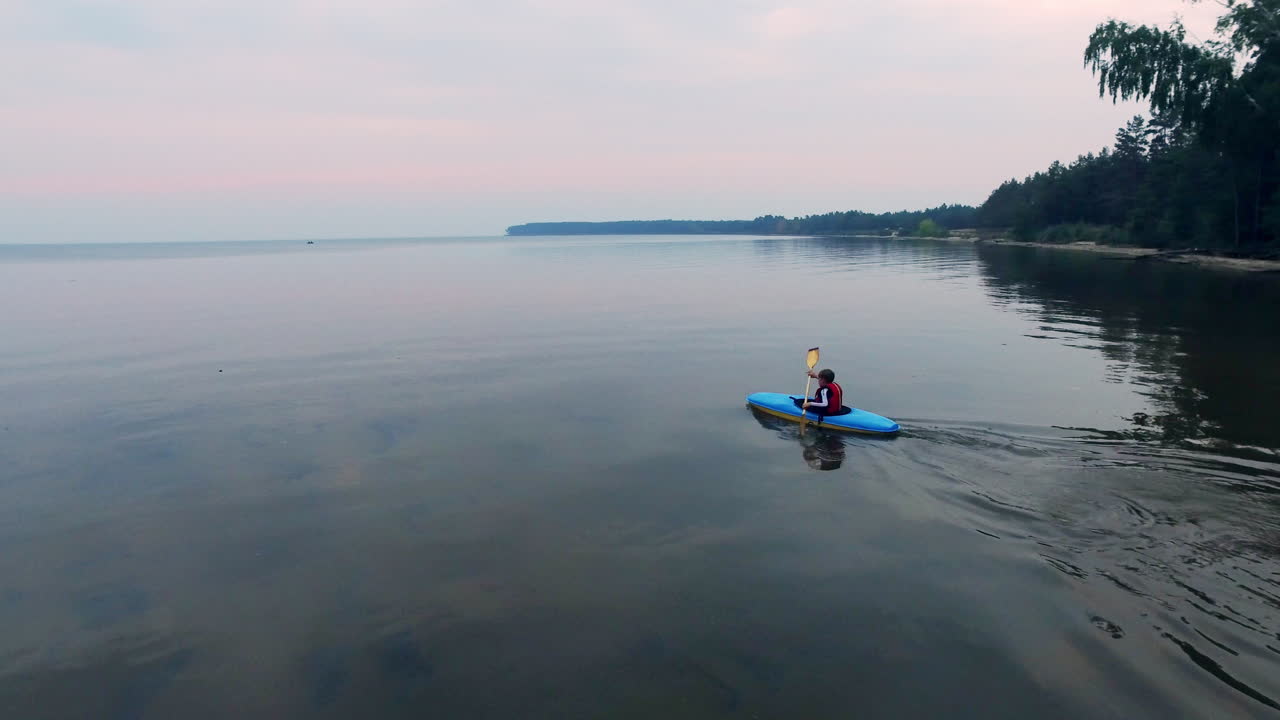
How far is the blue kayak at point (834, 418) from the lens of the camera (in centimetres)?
1523

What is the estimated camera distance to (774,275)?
63500 mm

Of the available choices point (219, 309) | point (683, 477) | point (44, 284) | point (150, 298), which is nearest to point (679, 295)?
point (219, 309)

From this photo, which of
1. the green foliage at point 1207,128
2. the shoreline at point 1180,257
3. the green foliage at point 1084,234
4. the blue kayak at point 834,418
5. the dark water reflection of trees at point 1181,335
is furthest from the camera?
the green foliage at point 1084,234

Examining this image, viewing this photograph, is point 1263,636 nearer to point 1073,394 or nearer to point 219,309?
point 1073,394

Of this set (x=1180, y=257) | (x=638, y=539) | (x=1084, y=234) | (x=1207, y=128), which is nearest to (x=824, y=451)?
(x=638, y=539)

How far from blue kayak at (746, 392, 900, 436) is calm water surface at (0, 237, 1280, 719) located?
1.29 ft

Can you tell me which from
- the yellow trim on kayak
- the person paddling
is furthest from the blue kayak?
the person paddling

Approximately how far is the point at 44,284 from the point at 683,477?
7521 centimetres

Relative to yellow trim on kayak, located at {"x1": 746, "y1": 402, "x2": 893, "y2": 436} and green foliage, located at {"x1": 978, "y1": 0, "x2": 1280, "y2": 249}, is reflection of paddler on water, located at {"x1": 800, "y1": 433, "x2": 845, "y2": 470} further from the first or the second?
green foliage, located at {"x1": 978, "y1": 0, "x2": 1280, "y2": 249}

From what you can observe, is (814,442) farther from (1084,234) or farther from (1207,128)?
(1084,234)

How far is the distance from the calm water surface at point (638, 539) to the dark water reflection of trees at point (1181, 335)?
24cm

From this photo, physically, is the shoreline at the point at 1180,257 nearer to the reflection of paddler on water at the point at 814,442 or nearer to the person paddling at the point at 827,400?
the person paddling at the point at 827,400

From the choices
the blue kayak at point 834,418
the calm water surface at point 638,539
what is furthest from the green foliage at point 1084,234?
the blue kayak at point 834,418

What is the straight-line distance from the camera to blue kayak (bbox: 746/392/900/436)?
1523 cm
